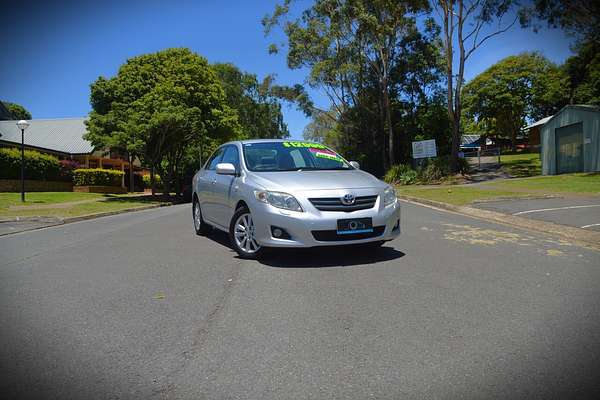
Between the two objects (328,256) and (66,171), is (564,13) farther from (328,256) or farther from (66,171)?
(66,171)

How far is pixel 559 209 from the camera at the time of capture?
1109cm

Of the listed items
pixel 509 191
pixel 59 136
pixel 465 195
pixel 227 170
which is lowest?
pixel 465 195

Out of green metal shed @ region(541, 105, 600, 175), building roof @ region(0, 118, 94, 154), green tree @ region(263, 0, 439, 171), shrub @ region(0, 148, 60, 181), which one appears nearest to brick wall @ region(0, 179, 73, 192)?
shrub @ region(0, 148, 60, 181)

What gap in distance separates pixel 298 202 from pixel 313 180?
0.51 metres

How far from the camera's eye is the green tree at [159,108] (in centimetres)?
2525

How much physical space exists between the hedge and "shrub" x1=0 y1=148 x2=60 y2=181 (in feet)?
7.07

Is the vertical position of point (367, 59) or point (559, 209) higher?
point (367, 59)

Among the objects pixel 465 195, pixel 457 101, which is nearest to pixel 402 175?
pixel 457 101

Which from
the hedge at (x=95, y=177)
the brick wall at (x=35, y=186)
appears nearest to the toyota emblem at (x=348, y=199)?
the brick wall at (x=35, y=186)

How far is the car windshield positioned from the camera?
7129 millimetres

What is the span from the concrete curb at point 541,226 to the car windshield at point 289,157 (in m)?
3.71

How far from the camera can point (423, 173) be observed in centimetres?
3075

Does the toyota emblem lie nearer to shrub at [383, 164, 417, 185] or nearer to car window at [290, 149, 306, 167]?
car window at [290, 149, 306, 167]

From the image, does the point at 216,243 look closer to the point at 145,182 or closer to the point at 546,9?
the point at 546,9
